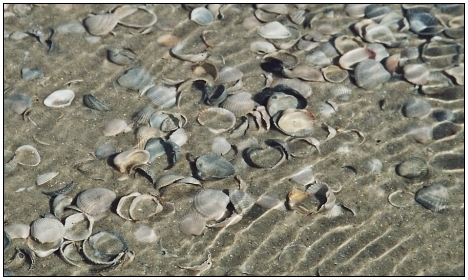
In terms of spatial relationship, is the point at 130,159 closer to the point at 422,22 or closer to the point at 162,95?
the point at 162,95

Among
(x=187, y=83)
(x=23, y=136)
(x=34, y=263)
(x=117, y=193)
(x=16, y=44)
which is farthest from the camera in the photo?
(x=16, y=44)

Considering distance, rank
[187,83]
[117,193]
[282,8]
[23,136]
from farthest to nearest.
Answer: [282,8] < [187,83] < [23,136] < [117,193]

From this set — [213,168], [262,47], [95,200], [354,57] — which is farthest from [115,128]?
[354,57]

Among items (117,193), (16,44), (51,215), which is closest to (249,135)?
(117,193)

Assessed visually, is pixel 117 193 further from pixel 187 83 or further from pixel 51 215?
pixel 187 83

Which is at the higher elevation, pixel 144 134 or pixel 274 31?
pixel 274 31

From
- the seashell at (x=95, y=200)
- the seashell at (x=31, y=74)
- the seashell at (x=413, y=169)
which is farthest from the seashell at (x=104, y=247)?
the seashell at (x=413, y=169)

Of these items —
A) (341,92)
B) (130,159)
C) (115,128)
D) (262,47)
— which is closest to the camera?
(130,159)
